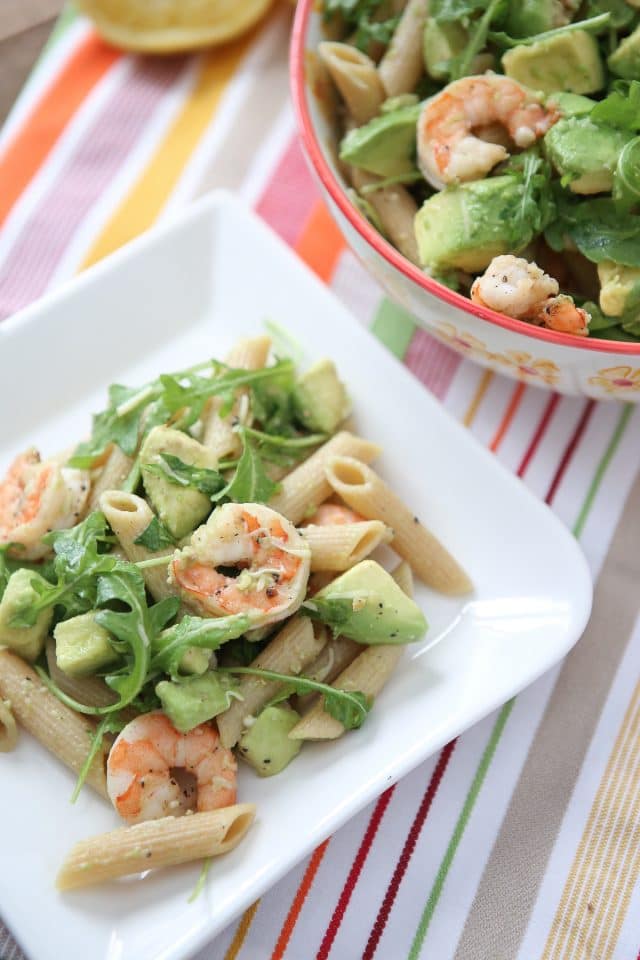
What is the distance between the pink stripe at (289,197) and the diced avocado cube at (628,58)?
798 millimetres

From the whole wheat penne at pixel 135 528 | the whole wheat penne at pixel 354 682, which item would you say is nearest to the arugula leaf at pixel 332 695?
the whole wheat penne at pixel 354 682

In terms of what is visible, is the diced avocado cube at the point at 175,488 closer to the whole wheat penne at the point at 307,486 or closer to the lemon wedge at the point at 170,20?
the whole wheat penne at the point at 307,486

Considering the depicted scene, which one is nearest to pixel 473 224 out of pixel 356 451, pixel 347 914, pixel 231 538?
pixel 356 451

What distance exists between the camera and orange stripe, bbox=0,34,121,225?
7.77ft

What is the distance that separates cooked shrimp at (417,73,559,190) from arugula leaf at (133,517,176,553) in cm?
72

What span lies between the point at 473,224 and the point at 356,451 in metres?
0.45

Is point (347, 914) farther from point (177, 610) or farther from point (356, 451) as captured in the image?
point (356, 451)

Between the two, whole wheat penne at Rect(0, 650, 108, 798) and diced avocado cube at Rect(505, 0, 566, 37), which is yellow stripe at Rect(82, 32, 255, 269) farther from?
whole wheat penne at Rect(0, 650, 108, 798)

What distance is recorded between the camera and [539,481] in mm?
2041

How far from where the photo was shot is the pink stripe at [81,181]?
2.26 m

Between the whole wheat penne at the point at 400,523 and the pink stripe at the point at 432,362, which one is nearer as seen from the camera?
the whole wheat penne at the point at 400,523

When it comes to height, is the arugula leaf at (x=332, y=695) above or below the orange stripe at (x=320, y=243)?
below

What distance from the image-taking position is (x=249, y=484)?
5.66 ft

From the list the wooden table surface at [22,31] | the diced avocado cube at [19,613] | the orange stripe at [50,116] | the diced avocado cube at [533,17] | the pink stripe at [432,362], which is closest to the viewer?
the diced avocado cube at [19,613]
